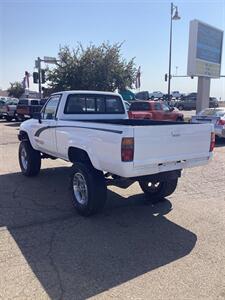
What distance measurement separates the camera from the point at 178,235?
4.77 meters

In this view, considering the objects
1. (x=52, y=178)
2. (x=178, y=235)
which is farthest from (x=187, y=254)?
(x=52, y=178)

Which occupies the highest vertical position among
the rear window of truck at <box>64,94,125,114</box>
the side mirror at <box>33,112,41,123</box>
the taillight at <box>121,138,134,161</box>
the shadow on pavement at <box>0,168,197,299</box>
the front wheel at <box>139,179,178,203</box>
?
the rear window of truck at <box>64,94,125,114</box>

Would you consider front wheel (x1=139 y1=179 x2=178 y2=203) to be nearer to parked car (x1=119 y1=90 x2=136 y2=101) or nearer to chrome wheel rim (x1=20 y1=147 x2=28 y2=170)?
chrome wheel rim (x1=20 y1=147 x2=28 y2=170)

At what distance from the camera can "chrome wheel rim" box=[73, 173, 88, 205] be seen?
5.48m

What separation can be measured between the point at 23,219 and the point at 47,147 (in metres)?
2.00

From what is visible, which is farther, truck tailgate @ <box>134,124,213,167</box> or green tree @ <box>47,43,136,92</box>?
green tree @ <box>47,43,136,92</box>

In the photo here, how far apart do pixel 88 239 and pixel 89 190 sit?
86 cm

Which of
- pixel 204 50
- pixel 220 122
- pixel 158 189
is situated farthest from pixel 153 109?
pixel 158 189

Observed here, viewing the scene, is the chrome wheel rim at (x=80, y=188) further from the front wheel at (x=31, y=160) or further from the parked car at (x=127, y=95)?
the parked car at (x=127, y=95)

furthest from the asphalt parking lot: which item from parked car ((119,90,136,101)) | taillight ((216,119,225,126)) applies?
parked car ((119,90,136,101))

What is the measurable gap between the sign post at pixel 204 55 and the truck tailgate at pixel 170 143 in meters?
17.6

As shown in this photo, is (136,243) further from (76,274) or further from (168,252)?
(76,274)

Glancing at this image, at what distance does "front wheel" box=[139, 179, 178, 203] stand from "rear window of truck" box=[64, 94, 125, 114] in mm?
1861

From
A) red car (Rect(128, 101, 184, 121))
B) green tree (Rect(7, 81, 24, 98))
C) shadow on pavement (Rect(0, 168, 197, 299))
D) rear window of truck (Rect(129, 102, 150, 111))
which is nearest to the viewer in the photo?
shadow on pavement (Rect(0, 168, 197, 299))
